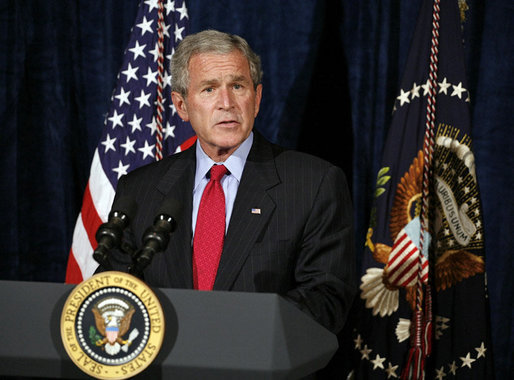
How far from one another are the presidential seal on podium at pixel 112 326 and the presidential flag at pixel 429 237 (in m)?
1.71

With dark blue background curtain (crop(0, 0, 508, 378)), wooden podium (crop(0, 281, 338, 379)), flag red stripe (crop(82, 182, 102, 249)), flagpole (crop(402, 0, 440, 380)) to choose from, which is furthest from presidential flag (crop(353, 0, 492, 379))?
wooden podium (crop(0, 281, 338, 379))

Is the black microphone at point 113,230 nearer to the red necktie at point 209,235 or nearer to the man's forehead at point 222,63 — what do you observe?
the red necktie at point 209,235

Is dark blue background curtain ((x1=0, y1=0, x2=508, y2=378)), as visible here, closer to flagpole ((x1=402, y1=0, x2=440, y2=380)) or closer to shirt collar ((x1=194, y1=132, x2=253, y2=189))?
flagpole ((x1=402, y1=0, x2=440, y2=380))

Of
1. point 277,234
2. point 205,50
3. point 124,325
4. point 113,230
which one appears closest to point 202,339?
point 124,325

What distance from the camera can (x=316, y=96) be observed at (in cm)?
331

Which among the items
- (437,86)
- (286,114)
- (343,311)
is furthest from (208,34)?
(286,114)

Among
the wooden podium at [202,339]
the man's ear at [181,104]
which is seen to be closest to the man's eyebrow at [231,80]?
the man's ear at [181,104]

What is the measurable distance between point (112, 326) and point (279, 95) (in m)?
2.39

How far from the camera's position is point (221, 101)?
1892 mm

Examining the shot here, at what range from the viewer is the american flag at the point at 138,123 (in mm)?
2932

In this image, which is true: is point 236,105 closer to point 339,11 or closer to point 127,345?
point 127,345

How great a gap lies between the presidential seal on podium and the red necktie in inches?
23.8

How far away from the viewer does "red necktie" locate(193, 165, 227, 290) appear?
1718 mm

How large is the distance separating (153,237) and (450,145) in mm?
1846
